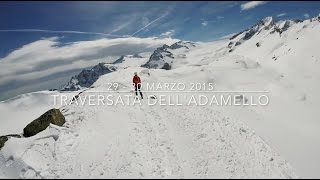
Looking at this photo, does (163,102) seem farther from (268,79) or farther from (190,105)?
(268,79)

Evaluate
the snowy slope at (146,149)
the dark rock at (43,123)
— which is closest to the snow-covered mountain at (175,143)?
the snowy slope at (146,149)

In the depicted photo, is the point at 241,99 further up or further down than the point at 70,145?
further up

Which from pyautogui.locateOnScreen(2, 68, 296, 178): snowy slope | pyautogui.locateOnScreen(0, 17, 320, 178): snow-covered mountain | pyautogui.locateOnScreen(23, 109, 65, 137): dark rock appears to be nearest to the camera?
pyautogui.locateOnScreen(2, 68, 296, 178): snowy slope

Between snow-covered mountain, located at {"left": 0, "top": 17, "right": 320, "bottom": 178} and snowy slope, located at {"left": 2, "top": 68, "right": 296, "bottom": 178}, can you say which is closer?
snowy slope, located at {"left": 2, "top": 68, "right": 296, "bottom": 178}

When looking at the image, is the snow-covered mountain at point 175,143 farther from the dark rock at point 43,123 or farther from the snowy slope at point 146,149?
the dark rock at point 43,123

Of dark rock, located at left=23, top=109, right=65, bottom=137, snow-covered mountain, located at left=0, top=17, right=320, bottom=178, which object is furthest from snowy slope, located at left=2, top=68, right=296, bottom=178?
dark rock, located at left=23, top=109, right=65, bottom=137

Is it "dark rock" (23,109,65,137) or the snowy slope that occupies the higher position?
"dark rock" (23,109,65,137)

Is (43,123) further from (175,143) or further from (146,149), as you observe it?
(175,143)

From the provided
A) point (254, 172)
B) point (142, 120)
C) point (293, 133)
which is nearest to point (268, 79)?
point (293, 133)

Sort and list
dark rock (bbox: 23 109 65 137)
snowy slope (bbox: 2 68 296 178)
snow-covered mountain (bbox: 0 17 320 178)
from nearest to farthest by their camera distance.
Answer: snowy slope (bbox: 2 68 296 178), snow-covered mountain (bbox: 0 17 320 178), dark rock (bbox: 23 109 65 137)

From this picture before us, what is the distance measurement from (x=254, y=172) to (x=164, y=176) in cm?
501

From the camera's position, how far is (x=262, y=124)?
1073 inches

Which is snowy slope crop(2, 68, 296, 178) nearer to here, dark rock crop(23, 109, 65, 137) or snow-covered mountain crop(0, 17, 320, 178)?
snow-covered mountain crop(0, 17, 320, 178)

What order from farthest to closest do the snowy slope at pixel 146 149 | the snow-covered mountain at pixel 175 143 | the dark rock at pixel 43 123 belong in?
1. the dark rock at pixel 43 123
2. the snow-covered mountain at pixel 175 143
3. the snowy slope at pixel 146 149
